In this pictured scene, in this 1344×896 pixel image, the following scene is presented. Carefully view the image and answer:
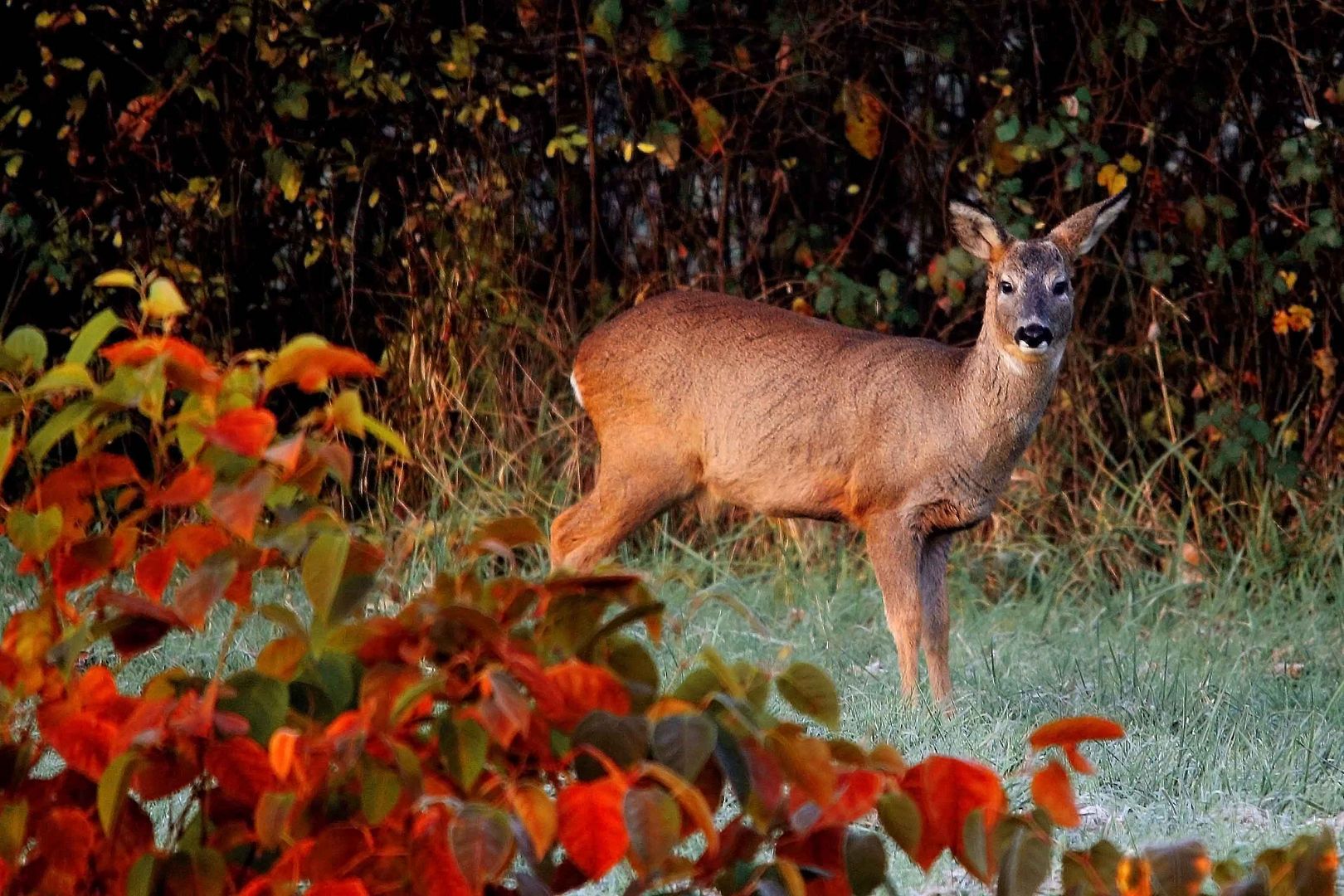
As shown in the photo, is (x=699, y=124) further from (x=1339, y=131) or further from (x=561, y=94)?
(x=1339, y=131)

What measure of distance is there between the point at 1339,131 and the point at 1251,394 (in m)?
0.97

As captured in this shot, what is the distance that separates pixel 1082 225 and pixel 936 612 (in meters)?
1.11

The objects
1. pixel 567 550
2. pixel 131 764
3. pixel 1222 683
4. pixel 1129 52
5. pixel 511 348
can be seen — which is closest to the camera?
pixel 131 764

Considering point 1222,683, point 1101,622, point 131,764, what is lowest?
point 1101,622

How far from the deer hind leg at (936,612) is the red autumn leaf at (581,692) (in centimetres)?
299

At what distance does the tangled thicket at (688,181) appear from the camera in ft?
21.7

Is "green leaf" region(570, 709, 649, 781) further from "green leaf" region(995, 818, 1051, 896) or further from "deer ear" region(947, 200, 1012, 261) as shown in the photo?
"deer ear" region(947, 200, 1012, 261)

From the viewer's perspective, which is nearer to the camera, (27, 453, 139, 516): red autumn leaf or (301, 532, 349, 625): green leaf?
(301, 532, 349, 625): green leaf

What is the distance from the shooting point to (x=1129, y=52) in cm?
629

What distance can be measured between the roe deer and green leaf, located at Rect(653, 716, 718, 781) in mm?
3165

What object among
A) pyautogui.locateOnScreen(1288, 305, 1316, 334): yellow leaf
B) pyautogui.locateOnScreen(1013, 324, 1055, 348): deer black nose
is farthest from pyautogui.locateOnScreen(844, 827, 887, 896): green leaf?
pyautogui.locateOnScreen(1288, 305, 1316, 334): yellow leaf

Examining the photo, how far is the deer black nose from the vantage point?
4.77m

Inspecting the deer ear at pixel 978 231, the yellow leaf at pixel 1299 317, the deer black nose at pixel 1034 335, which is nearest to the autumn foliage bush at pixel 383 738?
the deer black nose at pixel 1034 335

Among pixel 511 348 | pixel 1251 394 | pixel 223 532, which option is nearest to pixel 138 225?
pixel 511 348
